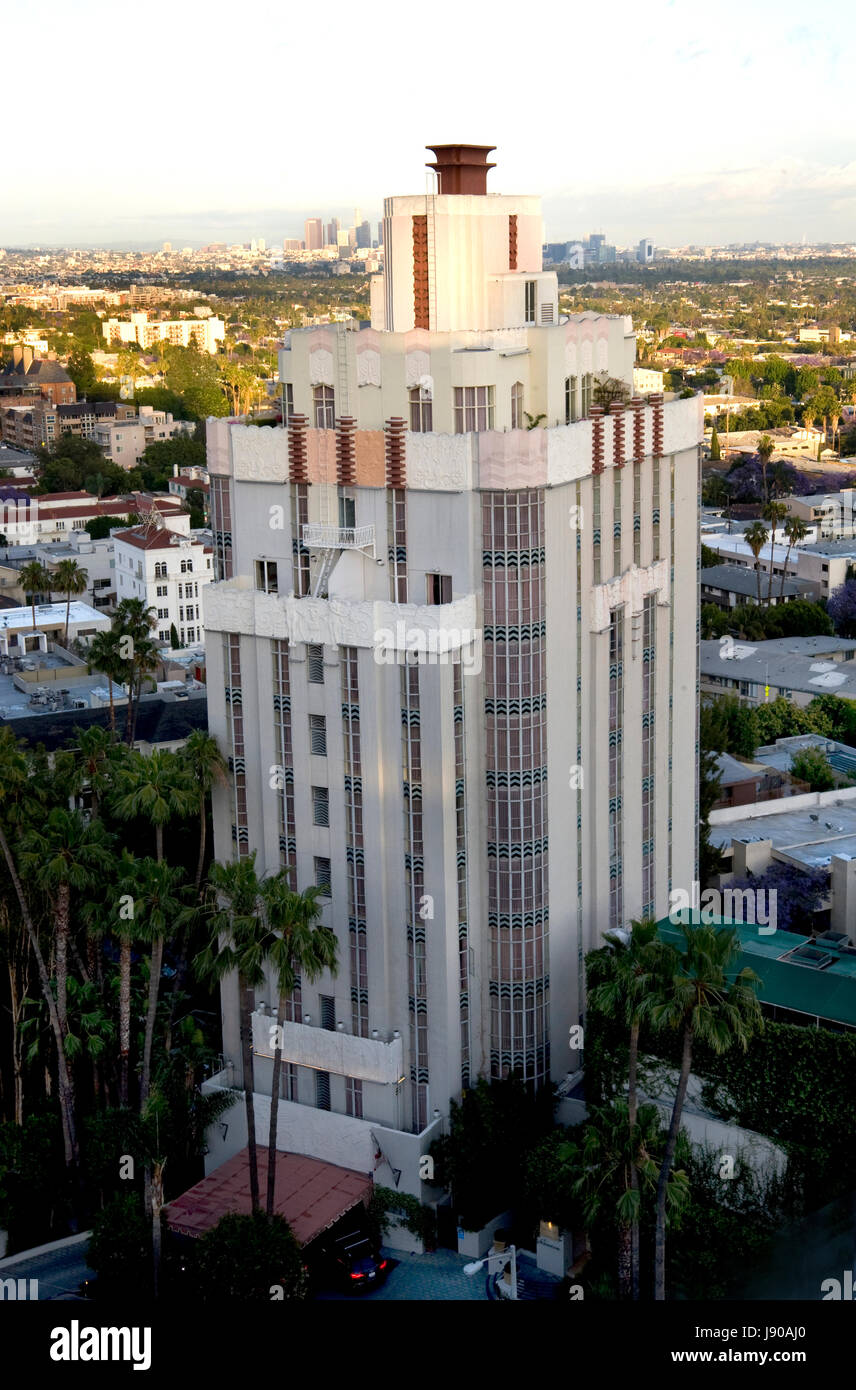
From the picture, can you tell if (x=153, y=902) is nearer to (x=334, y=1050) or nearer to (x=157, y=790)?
(x=157, y=790)

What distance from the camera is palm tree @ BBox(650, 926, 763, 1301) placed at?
3819 centimetres

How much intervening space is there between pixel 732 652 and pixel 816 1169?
63.5 meters

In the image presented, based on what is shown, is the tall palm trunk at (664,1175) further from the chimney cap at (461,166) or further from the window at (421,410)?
the chimney cap at (461,166)

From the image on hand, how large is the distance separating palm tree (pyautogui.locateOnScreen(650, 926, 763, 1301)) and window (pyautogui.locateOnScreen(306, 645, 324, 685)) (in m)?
13.9

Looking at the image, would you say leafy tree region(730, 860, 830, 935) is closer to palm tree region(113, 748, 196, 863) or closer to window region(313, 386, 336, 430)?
palm tree region(113, 748, 196, 863)

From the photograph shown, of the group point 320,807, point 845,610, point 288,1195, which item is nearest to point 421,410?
point 320,807

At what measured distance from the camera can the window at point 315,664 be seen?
47.7 meters

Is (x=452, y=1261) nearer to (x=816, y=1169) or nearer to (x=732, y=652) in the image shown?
(x=816, y=1169)

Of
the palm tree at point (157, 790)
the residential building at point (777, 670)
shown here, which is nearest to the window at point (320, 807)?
the palm tree at point (157, 790)

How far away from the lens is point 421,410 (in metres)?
46.7

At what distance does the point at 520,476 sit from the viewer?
45219mm

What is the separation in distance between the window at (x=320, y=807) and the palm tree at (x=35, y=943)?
349 inches

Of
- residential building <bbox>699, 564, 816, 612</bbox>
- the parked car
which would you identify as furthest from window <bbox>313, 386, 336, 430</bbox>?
residential building <bbox>699, 564, 816, 612</bbox>

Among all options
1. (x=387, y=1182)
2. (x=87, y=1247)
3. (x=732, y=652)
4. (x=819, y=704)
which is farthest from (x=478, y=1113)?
(x=732, y=652)
